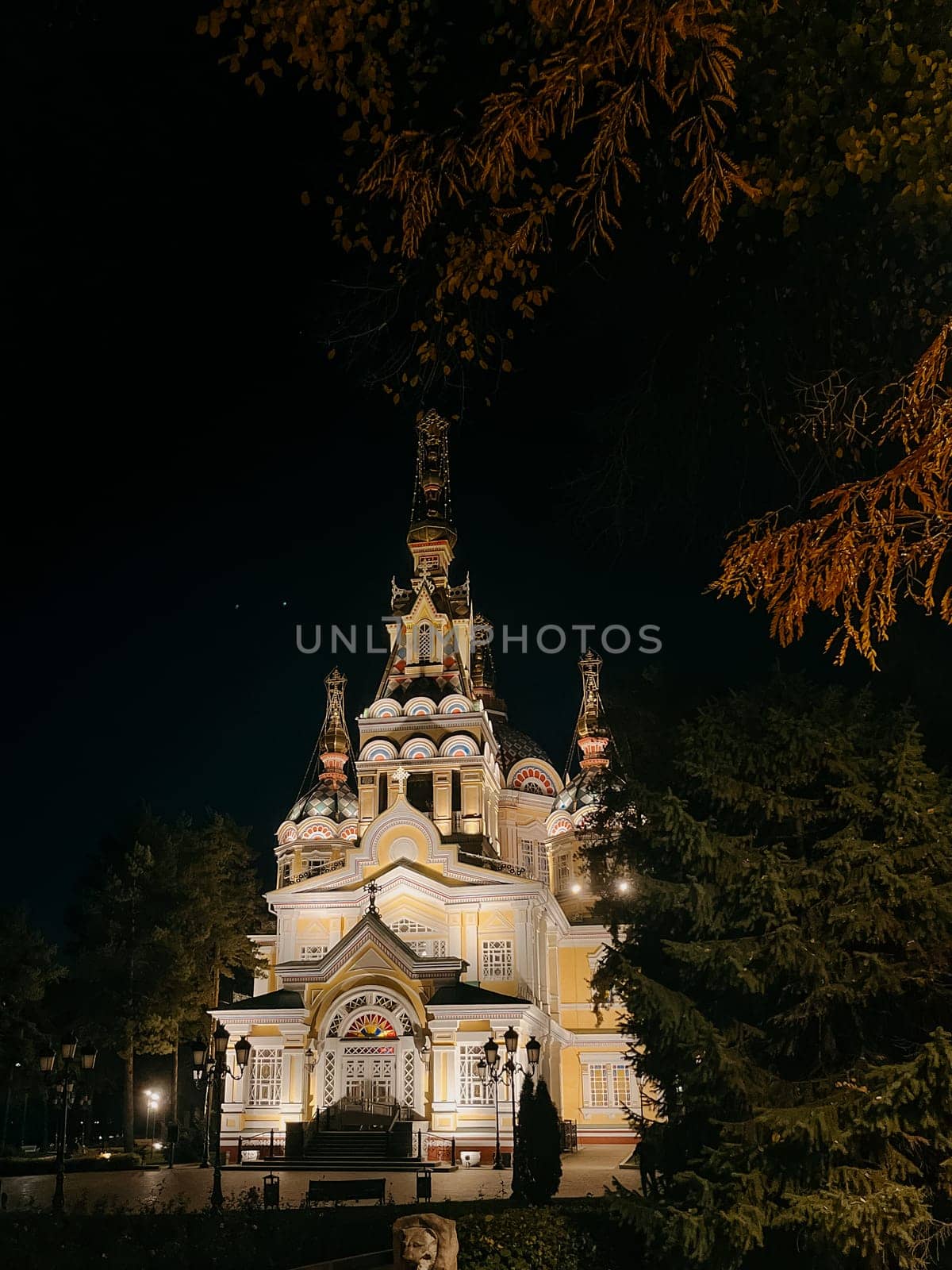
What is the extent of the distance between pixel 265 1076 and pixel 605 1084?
41.3ft

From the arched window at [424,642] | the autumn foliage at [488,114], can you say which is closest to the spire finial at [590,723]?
the arched window at [424,642]

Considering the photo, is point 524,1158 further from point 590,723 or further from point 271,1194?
point 590,723

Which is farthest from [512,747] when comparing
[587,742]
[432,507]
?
[432,507]

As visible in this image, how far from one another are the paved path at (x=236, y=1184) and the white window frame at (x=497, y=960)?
6096 mm

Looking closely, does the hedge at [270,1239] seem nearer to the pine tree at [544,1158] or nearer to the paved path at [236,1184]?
the pine tree at [544,1158]

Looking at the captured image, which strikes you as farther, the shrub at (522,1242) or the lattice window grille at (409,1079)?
the lattice window grille at (409,1079)

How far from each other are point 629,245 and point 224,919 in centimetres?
3357

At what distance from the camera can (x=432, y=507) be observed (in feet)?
155

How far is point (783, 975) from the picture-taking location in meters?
10.7

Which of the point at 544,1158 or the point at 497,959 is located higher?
the point at 497,959

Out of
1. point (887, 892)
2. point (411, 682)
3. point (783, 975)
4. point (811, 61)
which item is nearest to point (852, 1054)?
point (783, 975)

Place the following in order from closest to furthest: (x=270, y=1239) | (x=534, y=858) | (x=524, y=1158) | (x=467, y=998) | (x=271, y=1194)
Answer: (x=270, y=1239) → (x=524, y=1158) → (x=271, y=1194) → (x=467, y=998) → (x=534, y=858)

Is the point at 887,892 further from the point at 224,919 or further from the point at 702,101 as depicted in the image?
the point at 224,919

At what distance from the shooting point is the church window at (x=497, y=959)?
3322 centimetres
